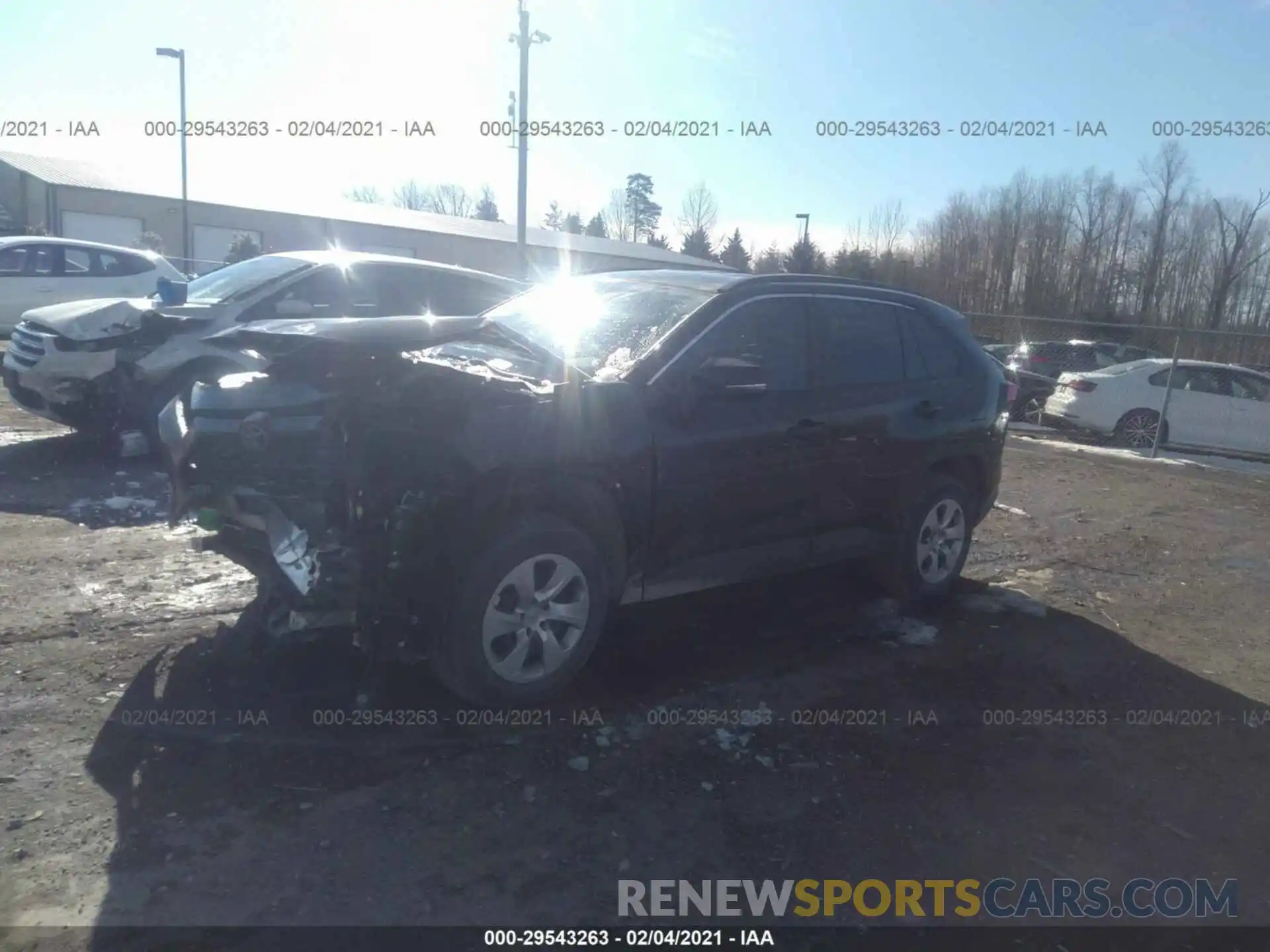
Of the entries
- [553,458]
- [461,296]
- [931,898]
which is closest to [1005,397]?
[553,458]

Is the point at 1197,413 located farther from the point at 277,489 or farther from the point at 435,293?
the point at 277,489

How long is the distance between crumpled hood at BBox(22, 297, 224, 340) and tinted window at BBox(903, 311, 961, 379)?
5.31 m

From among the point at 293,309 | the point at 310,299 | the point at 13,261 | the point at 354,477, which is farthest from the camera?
the point at 13,261

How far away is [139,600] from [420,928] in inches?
124

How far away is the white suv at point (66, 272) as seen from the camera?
44.6 feet

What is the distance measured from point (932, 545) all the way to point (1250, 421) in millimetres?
10426

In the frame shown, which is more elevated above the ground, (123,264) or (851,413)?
(123,264)

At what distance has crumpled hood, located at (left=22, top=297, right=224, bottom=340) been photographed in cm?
801

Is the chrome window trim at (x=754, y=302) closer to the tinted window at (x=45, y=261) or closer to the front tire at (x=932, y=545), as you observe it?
the front tire at (x=932, y=545)

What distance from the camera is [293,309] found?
786 centimetres

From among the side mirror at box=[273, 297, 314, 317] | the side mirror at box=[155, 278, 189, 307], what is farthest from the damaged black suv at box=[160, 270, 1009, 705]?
the side mirror at box=[155, 278, 189, 307]

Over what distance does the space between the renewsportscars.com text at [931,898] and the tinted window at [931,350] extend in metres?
3.29

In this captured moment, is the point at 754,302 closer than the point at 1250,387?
Yes

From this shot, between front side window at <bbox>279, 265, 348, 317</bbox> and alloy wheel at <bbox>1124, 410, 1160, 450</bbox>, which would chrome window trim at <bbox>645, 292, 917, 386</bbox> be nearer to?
front side window at <bbox>279, 265, 348, 317</bbox>
